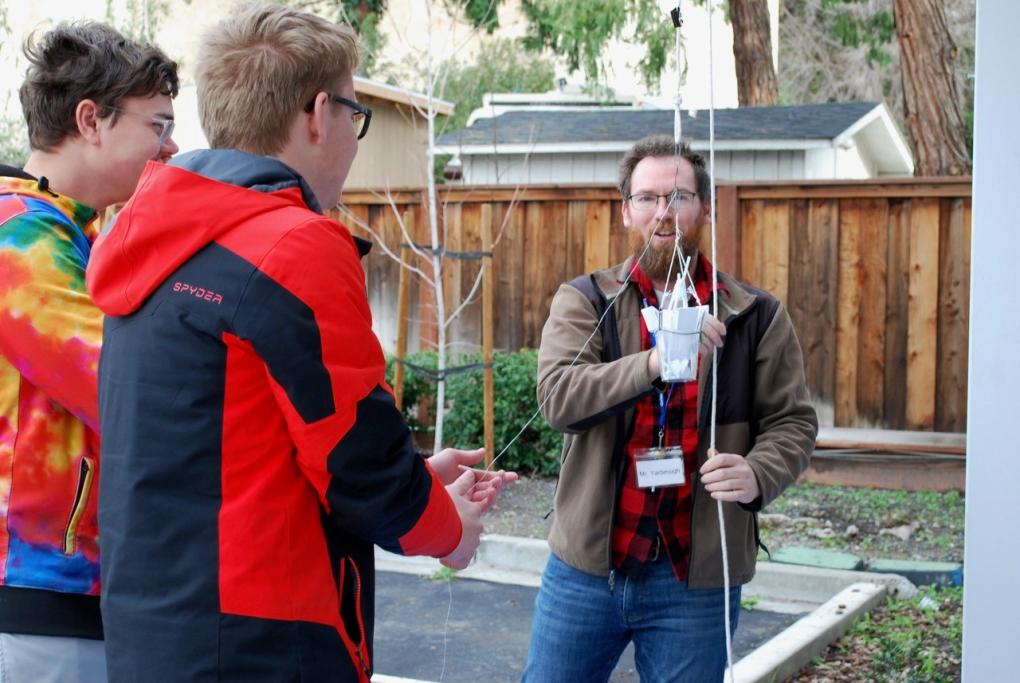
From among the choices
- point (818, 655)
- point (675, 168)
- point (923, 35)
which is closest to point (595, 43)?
point (923, 35)

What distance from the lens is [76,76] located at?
209cm

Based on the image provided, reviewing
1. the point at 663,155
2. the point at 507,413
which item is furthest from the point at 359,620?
the point at 507,413

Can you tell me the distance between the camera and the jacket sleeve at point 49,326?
1855mm

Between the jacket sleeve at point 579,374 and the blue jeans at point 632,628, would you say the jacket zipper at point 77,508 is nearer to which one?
the jacket sleeve at point 579,374

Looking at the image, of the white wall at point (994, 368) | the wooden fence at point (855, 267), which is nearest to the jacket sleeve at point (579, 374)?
the white wall at point (994, 368)

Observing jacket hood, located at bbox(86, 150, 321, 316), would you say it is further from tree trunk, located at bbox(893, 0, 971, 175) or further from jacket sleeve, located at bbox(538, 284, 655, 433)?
tree trunk, located at bbox(893, 0, 971, 175)

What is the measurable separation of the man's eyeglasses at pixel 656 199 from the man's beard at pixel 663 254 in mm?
68

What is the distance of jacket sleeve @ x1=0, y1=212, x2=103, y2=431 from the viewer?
1.86 meters

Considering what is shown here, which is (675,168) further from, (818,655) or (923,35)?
(923,35)

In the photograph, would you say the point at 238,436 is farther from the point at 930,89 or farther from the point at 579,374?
the point at 930,89

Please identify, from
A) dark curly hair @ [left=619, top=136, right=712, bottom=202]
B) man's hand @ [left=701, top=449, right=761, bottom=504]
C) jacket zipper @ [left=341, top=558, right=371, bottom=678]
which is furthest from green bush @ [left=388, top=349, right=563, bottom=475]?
jacket zipper @ [left=341, top=558, right=371, bottom=678]

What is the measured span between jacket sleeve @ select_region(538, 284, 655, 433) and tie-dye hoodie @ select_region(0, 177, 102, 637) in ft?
3.95

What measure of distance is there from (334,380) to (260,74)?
1.65ft

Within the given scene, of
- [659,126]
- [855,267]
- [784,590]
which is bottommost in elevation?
[784,590]
